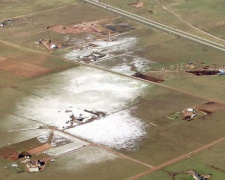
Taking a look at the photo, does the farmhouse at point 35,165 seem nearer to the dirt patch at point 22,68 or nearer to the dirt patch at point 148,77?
the dirt patch at point 148,77

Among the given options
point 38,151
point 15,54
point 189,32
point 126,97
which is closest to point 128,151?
point 38,151

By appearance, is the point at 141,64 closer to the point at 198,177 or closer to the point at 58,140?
the point at 58,140

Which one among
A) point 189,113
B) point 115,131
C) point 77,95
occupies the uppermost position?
point 189,113

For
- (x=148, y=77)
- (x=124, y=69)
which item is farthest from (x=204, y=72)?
(x=124, y=69)

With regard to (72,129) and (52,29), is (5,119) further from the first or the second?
(52,29)

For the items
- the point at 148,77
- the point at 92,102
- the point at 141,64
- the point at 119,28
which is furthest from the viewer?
the point at 119,28

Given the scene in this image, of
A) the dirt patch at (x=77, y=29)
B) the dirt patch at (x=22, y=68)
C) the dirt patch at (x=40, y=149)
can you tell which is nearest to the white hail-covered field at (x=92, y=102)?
the dirt patch at (x=22, y=68)
